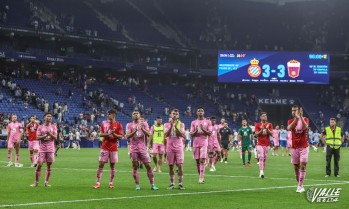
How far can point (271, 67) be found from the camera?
7431 cm

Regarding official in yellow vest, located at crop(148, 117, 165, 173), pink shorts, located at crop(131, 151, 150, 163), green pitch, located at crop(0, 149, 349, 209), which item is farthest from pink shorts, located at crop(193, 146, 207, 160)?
official in yellow vest, located at crop(148, 117, 165, 173)

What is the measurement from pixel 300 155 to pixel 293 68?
57190 mm

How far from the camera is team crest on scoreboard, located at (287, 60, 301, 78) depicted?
74.5 metres

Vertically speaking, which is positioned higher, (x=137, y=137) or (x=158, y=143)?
(x=137, y=137)

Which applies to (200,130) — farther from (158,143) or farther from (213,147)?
(213,147)

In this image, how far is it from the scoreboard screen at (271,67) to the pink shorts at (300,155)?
54.4 meters

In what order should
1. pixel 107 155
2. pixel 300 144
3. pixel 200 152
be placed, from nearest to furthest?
pixel 300 144
pixel 107 155
pixel 200 152

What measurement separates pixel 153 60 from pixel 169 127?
61254 mm

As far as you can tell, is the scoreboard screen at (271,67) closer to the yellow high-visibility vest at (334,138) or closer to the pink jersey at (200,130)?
the yellow high-visibility vest at (334,138)

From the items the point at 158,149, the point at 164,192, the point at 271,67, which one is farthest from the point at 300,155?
the point at 271,67

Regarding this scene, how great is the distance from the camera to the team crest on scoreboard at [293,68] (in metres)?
74.5

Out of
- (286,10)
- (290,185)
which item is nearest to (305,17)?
(286,10)

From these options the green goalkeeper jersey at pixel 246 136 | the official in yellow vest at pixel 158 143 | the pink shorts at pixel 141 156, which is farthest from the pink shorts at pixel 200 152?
the green goalkeeper jersey at pixel 246 136

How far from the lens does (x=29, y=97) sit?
6275 cm
